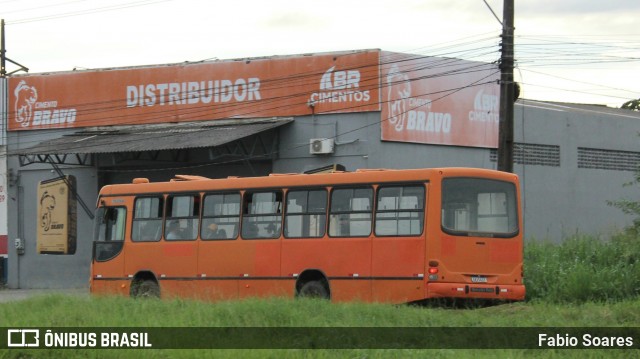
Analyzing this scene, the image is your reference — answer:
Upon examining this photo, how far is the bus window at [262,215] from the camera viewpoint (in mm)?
19281

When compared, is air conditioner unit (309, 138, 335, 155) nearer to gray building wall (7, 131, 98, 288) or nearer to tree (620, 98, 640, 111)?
gray building wall (7, 131, 98, 288)

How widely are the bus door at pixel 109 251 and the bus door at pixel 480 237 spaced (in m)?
8.31

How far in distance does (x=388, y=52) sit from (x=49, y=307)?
16.4 m

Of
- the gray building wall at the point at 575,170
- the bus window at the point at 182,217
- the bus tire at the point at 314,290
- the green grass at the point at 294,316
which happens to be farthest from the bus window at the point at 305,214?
the gray building wall at the point at 575,170

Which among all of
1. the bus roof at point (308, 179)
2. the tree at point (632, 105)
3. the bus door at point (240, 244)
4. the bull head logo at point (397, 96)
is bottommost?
the bus door at point (240, 244)

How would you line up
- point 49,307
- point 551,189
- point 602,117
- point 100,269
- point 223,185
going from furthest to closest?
point 602,117
point 551,189
point 100,269
point 223,185
point 49,307

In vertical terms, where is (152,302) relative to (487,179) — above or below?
below

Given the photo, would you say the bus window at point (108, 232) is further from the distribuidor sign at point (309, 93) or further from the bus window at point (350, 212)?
the distribuidor sign at point (309, 93)

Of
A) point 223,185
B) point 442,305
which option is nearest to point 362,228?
point 442,305

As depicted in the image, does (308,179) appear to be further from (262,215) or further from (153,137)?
(153,137)

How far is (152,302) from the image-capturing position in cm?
1549

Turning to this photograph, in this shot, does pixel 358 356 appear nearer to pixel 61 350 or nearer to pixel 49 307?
pixel 61 350

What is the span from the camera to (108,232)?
883 inches

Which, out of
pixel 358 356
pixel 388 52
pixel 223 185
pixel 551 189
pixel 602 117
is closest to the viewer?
pixel 358 356
